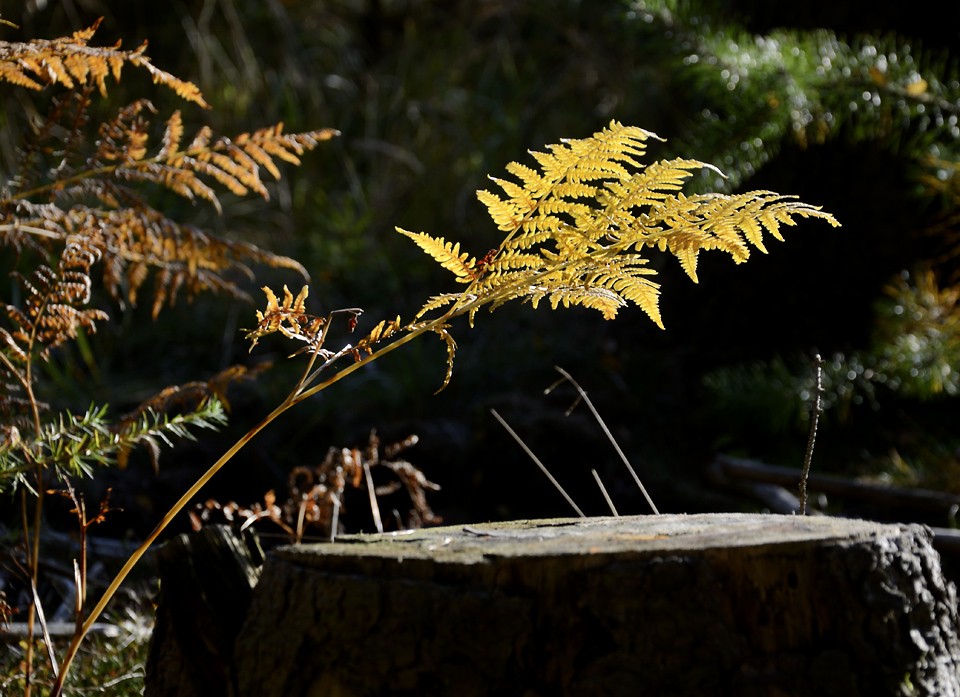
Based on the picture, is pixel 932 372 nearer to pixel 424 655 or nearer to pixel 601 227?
pixel 601 227

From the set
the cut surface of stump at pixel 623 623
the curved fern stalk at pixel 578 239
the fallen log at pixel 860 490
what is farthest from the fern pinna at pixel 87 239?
the fallen log at pixel 860 490

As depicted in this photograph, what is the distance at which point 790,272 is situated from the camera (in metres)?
3.68

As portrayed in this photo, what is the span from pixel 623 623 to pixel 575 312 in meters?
3.51

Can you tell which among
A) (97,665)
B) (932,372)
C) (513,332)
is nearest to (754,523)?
(97,665)

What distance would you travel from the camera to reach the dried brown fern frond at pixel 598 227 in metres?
1.09

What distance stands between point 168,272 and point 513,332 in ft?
9.17

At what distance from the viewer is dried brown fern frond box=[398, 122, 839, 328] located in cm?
109

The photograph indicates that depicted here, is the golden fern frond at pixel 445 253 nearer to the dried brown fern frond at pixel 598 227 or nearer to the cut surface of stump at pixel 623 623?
the dried brown fern frond at pixel 598 227

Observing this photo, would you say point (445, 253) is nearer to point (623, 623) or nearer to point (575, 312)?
point (623, 623)

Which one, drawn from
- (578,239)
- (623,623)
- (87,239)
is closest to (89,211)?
(87,239)

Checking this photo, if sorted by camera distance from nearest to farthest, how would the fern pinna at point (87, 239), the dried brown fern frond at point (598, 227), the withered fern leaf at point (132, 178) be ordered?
the dried brown fern frond at point (598, 227), the fern pinna at point (87, 239), the withered fern leaf at point (132, 178)

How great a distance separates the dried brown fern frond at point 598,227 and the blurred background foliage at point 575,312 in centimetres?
144

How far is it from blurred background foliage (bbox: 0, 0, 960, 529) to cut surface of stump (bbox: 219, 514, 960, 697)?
1723 mm

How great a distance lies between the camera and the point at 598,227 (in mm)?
1128
